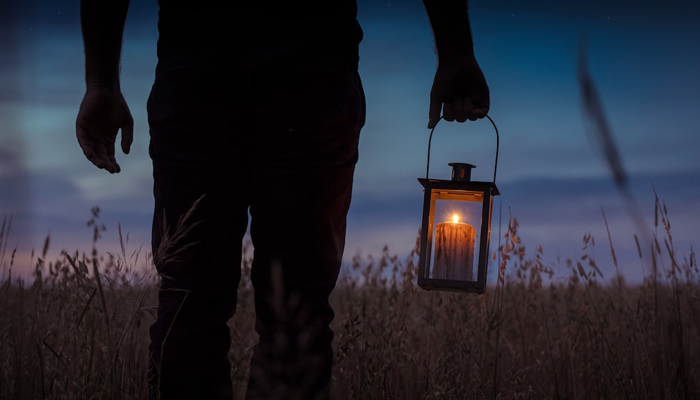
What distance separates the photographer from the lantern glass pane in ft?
7.79

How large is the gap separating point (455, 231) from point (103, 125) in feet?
4.54

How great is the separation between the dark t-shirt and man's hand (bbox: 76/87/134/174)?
40 cm

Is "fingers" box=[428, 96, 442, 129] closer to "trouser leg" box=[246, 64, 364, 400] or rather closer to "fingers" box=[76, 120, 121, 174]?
"trouser leg" box=[246, 64, 364, 400]

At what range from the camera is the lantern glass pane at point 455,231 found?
2.37 meters

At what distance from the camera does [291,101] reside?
1721 mm

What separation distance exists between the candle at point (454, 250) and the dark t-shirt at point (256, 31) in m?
0.97

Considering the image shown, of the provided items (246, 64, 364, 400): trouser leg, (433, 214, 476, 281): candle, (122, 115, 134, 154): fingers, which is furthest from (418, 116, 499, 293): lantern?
(122, 115, 134, 154): fingers

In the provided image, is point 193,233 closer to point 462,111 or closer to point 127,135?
point 127,135

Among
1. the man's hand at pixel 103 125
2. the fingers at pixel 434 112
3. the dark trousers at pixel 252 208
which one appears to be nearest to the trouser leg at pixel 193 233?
the dark trousers at pixel 252 208

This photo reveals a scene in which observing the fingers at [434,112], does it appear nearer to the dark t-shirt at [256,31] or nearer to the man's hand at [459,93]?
the man's hand at [459,93]

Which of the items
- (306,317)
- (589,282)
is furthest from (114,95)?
(589,282)

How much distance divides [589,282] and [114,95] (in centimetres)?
236

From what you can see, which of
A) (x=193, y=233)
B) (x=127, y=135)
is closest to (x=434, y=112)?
(x=193, y=233)

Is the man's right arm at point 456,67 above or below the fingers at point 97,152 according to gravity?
above
